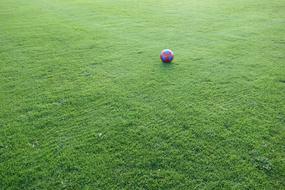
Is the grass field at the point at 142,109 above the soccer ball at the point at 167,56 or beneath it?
beneath

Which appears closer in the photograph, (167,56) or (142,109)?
(142,109)

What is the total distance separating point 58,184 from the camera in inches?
77.3

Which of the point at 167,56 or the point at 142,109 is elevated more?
the point at 167,56

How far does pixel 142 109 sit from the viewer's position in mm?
2830

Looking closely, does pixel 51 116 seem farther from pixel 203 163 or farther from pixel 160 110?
pixel 203 163

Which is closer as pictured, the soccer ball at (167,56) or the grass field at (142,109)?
the grass field at (142,109)

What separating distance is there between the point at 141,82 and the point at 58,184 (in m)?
1.87

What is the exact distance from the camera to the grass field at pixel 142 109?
2061 mm

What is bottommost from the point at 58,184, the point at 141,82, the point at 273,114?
the point at 58,184

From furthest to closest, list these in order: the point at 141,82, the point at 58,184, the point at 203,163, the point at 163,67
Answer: the point at 163,67 → the point at 141,82 → the point at 203,163 → the point at 58,184

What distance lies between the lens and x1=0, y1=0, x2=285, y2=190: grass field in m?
2.06

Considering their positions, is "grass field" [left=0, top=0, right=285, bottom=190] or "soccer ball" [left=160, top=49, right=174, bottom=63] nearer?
"grass field" [left=0, top=0, right=285, bottom=190]

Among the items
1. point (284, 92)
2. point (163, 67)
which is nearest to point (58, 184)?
point (163, 67)

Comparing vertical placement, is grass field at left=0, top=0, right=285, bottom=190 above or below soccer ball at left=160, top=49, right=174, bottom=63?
below
